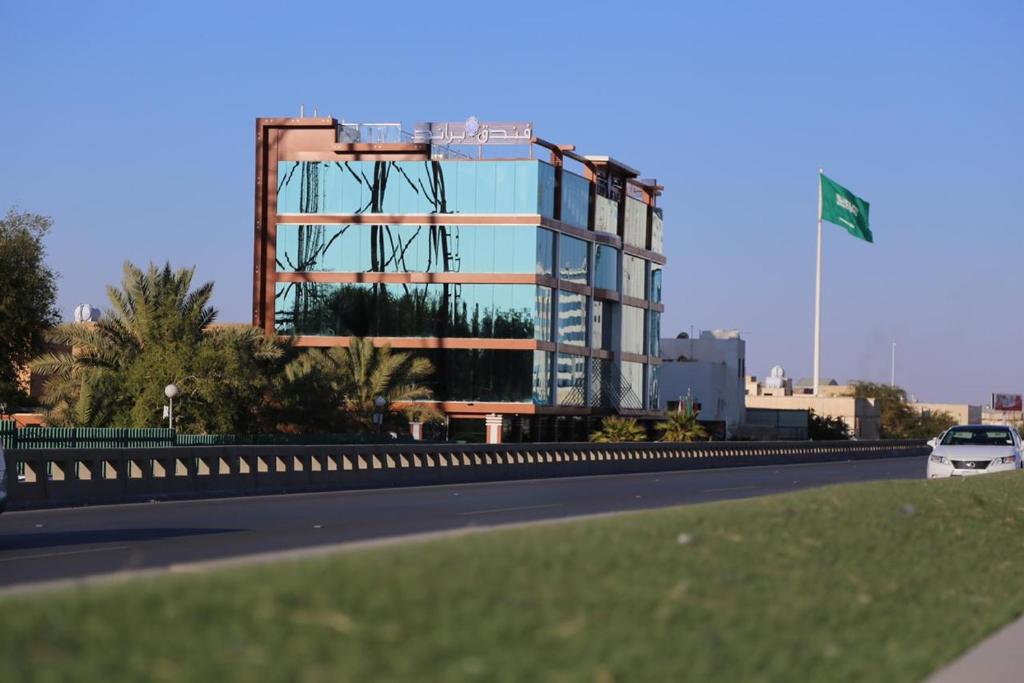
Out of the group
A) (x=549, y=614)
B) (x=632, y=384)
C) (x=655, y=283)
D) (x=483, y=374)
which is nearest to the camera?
(x=549, y=614)

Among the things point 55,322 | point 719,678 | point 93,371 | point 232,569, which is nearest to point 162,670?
point 232,569

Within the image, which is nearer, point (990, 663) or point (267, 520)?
point (990, 663)

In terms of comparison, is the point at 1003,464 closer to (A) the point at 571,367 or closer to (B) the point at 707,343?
(A) the point at 571,367

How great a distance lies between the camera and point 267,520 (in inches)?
931

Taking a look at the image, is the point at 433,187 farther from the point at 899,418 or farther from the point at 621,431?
the point at 899,418

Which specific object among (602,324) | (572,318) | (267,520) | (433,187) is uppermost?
(433,187)

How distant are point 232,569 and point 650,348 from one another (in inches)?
3328

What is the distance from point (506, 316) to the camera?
253 feet

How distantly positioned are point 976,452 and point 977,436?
1.92 metres

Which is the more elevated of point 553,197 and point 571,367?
point 553,197

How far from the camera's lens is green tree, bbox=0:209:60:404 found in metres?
54.0

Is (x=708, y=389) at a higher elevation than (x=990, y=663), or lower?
higher

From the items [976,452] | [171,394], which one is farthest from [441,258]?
[976,452]

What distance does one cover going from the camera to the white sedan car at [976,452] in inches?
1310
